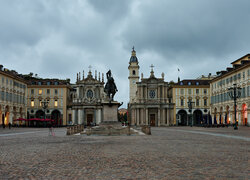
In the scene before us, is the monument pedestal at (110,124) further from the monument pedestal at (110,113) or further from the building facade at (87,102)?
the building facade at (87,102)

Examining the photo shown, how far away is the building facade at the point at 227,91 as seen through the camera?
53069mm

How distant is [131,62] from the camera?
341 ft

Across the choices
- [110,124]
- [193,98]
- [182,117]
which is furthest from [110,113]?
[182,117]

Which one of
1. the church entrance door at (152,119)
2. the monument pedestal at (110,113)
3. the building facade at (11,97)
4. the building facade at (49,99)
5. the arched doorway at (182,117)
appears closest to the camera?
the monument pedestal at (110,113)

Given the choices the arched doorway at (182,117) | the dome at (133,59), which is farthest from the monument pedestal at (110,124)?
the dome at (133,59)

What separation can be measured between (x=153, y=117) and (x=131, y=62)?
92.8ft

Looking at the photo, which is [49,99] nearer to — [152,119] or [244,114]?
[152,119]

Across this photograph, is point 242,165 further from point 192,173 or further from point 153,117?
point 153,117

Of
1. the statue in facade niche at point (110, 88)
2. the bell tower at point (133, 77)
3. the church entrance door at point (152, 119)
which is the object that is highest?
the bell tower at point (133, 77)

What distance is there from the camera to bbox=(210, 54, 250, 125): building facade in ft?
174

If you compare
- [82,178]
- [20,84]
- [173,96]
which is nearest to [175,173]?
[82,178]

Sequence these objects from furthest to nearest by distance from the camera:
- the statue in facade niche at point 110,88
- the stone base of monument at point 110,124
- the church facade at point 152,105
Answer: the church facade at point 152,105 → the statue in facade niche at point 110,88 → the stone base of monument at point 110,124

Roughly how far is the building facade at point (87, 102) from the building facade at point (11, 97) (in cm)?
1510

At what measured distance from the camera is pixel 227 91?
61.6 meters
